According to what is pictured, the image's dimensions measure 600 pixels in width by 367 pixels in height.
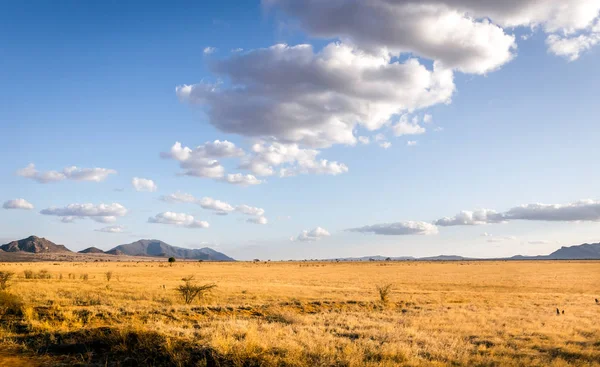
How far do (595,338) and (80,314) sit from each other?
2190 cm

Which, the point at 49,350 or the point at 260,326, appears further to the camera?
the point at 260,326

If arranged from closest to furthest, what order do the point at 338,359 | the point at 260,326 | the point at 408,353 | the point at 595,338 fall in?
the point at 338,359
the point at 408,353
the point at 260,326
the point at 595,338

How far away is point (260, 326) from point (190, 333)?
3.45m

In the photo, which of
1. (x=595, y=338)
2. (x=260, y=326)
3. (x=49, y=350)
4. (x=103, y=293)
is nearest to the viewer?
(x=49, y=350)

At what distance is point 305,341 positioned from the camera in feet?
41.9

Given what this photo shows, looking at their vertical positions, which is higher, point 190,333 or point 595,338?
point 190,333

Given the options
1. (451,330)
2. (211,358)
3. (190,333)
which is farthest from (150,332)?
(451,330)

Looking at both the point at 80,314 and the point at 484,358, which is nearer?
the point at 484,358

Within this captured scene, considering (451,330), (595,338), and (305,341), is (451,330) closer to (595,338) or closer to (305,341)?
(595,338)

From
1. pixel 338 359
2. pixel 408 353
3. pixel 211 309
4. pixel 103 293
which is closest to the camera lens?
pixel 338 359

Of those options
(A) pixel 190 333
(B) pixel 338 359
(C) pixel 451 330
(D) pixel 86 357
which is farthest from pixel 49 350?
(C) pixel 451 330

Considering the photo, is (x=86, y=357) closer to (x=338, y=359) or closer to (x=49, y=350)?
(x=49, y=350)

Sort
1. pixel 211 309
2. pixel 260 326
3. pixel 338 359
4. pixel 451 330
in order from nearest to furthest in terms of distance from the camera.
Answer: pixel 338 359
pixel 260 326
pixel 451 330
pixel 211 309

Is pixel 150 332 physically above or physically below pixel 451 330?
above
